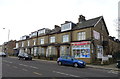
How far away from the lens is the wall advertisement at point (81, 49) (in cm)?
2228

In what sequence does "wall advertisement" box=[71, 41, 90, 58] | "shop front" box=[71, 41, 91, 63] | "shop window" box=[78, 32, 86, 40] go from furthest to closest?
"shop window" box=[78, 32, 86, 40], "wall advertisement" box=[71, 41, 90, 58], "shop front" box=[71, 41, 91, 63]

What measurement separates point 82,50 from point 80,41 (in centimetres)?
197

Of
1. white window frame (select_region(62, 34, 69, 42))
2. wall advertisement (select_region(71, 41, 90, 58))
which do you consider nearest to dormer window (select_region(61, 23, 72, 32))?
white window frame (select_region(62, 34, 69, 42))

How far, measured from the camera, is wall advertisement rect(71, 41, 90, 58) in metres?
22.3

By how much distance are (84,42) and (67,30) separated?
6.31 meters

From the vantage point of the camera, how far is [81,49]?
2336 cm

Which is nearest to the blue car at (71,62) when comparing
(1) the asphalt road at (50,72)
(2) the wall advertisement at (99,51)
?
(1) the asphalt road at (50,72)

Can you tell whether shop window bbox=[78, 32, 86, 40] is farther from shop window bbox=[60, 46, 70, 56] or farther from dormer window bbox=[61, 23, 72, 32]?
shop window bbox=[60, 46, 70, 56]

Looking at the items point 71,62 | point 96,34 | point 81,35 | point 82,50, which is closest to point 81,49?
point 82,50

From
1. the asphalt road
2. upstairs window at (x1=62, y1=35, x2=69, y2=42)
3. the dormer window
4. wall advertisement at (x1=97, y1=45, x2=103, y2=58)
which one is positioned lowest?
the asphalt road

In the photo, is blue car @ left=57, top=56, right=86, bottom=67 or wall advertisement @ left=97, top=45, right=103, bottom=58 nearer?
blue car @ left=57, top=56, right=86, bottom=67

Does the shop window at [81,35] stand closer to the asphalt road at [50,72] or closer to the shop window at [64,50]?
the shop window at [64,50]

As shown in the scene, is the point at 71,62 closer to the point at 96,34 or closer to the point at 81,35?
the point at 81,35

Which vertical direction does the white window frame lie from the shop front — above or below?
above
